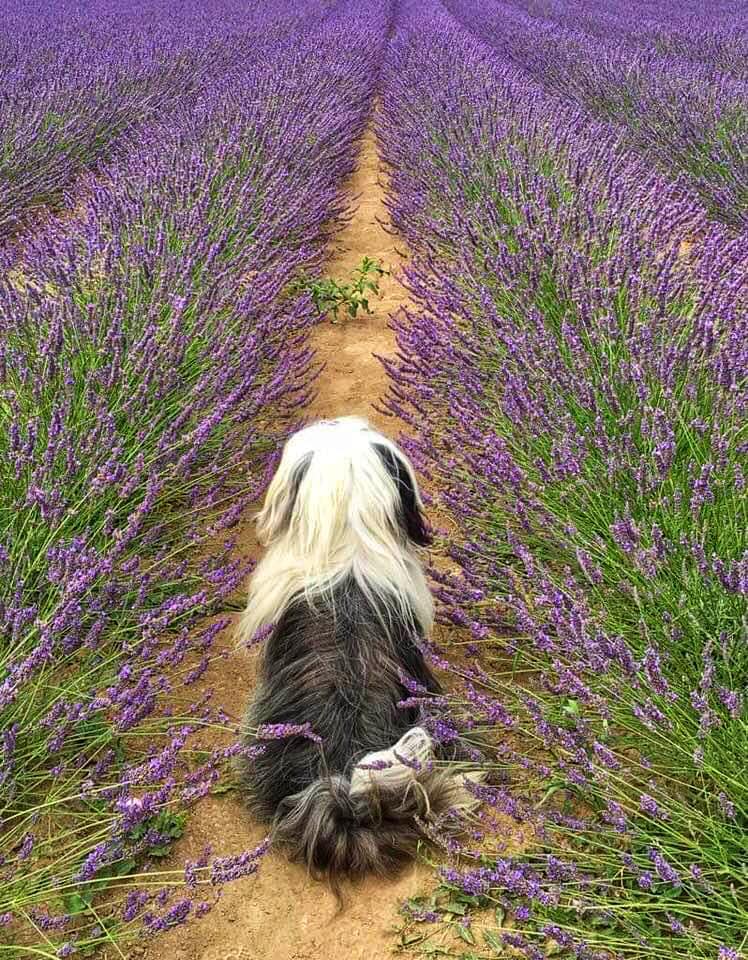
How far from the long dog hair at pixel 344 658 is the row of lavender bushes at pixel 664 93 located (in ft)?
10.4

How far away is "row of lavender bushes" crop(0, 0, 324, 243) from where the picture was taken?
16.6 feet

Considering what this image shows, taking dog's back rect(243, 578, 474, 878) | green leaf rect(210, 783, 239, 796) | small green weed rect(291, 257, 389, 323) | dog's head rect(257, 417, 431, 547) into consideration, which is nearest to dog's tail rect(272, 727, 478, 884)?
dog's back rect(243, 578, 474, 878)

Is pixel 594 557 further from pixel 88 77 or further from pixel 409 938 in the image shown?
pixel 88 77

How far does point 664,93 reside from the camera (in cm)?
618

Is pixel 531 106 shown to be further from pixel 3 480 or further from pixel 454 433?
pixel 3 480

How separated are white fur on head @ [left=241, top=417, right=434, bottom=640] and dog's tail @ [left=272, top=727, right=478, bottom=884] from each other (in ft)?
1.08

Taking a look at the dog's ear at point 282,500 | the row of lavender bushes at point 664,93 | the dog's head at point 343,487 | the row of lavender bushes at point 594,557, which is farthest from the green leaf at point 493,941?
the row of lavender bushes at point 664,93

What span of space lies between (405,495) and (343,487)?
0.18 metres

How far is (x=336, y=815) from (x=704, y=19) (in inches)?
523

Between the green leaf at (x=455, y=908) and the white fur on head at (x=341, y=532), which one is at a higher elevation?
the white fur on head at (x=341, y=532)

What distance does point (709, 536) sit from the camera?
164 cm

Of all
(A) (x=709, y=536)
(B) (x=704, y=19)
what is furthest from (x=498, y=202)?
(B) (x=704, y=19)

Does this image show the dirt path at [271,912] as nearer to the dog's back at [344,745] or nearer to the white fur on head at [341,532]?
the dog's back at [344,745]

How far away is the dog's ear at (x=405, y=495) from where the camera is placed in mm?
1820
